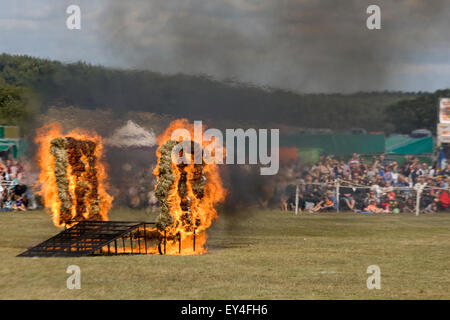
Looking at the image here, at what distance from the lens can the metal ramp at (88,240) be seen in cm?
2106

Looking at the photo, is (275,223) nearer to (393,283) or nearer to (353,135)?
(353,135)

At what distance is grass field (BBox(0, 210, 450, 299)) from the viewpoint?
16594 millimetres

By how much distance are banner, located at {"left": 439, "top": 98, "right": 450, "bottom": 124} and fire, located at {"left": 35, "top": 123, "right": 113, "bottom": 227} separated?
26.0 m

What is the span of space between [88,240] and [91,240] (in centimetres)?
98

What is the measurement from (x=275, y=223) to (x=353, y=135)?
8.35 m

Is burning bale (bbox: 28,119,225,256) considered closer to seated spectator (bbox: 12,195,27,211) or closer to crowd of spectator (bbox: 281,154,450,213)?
seated spectator (bbox: 12,195,27,211)

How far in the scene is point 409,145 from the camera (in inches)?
1831

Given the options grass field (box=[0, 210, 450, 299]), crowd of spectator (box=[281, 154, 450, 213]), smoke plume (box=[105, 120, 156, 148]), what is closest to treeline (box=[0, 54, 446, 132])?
smoke plume (box=[105, 120, 156, 148])

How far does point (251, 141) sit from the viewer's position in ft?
95.5

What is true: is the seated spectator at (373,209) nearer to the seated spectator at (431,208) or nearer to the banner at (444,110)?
the seated spectator at (431,208)

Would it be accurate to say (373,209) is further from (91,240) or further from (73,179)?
(91,240)

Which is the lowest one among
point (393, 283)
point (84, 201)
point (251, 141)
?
point (393, 283)

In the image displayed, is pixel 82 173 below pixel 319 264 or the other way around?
the other way around

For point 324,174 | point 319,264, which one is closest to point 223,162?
point 319,264
